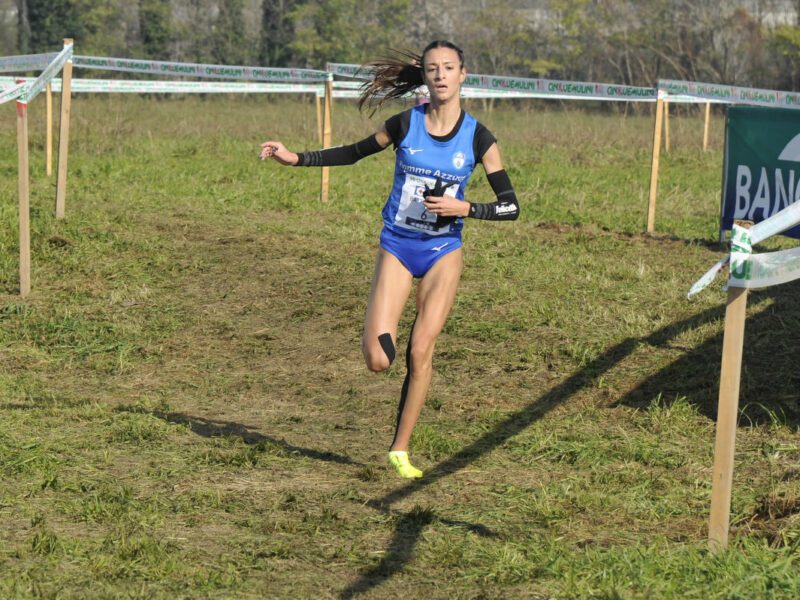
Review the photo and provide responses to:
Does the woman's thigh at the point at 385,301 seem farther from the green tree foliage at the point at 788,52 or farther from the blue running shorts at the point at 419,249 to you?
the green tree foliage at the point at 788,52

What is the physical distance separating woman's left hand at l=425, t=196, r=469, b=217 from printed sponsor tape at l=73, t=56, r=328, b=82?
28.5ft

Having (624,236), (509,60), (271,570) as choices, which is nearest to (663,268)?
(624,236)

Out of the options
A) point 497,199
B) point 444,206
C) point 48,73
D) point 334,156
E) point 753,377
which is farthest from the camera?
point 48,73

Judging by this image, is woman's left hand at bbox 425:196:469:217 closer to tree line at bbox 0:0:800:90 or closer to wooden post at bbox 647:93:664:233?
wooden post at bbox 647:93:664:233

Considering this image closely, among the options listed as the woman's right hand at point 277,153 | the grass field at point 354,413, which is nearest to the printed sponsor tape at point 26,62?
the grass field at point 354,413

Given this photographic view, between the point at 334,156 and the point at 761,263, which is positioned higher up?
the point at 334,156

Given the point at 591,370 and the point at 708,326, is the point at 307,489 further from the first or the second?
the point at 708,326

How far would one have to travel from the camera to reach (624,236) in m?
12.1

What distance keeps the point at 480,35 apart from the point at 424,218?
4824cm

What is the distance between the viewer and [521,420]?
274 inches

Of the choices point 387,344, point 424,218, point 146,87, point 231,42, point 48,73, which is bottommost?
point 387,344

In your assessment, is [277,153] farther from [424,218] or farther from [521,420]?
[521,420]

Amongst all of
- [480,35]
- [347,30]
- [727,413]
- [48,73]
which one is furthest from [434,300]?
[480,35]

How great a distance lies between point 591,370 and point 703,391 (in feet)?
2.75
